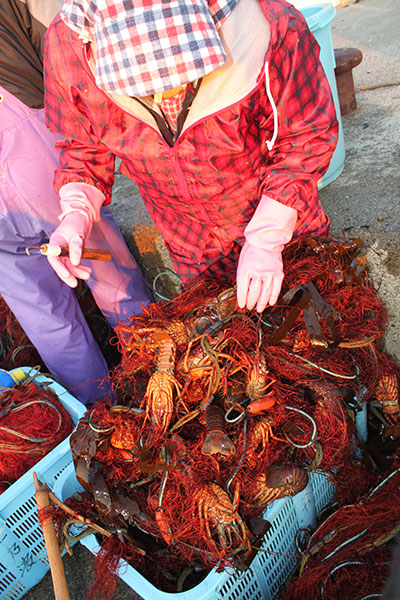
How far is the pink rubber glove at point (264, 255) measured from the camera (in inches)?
58.6

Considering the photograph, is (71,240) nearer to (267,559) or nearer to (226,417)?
(226,417)

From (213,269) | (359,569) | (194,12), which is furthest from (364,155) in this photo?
(359,569)

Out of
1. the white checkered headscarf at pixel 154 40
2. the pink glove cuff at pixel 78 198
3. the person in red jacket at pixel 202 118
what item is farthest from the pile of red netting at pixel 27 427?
the white checkered headscarf at pixel 154 40

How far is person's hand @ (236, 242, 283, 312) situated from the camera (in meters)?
1.50

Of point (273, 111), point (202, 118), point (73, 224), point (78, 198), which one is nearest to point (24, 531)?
point (73, 224)

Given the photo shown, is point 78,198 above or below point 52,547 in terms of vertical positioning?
above

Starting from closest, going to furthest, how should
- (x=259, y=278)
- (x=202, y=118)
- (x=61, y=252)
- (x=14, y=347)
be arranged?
1. (x=202, y=118)
2. (x=259, y=278)
3. (x=61, y=252)
4. (x=14, y=347)

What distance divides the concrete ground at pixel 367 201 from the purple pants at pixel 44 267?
0.26 m

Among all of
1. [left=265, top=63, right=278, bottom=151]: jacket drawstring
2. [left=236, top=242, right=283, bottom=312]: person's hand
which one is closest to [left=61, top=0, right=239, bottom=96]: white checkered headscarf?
[left=265, top=63, right=278, bottom=151]: jacket drawstring

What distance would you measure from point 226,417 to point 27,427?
3.59 ft

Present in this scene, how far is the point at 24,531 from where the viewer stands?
6.27 feet

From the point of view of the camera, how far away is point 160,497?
148cm

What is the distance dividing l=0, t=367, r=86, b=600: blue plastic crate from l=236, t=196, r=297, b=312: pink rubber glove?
3.81ft

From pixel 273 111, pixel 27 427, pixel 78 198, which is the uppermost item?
pixel 273 111
